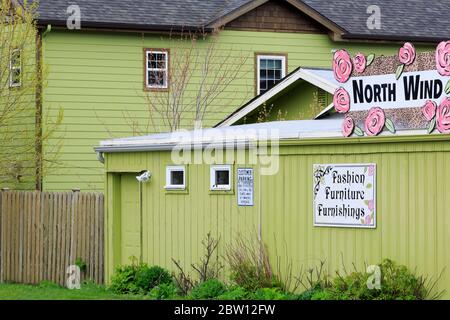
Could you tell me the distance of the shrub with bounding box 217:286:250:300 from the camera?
16.9 m

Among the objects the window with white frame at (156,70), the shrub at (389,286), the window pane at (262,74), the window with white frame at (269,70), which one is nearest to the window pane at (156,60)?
→ the window with white frame at (156,70)

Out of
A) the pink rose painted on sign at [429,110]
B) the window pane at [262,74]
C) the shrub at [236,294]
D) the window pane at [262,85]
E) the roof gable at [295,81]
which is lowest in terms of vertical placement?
the shrub at [236,294]

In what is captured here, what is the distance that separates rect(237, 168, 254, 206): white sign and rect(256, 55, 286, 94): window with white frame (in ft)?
39.8

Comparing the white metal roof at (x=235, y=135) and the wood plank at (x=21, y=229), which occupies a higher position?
the white metal roof at (x=235, y=135)

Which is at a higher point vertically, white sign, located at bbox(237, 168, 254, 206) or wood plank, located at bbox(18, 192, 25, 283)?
white sign, located at bbox(237, 168, 254, 206)

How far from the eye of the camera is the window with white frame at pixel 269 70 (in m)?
30.4

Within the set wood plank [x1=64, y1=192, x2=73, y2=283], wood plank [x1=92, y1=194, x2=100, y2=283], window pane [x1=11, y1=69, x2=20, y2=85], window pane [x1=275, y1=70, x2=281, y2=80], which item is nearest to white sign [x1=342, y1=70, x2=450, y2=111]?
wood plank [x1=92, y1=194, x2=100, y2=283]

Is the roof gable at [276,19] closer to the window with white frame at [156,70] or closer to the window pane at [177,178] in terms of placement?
the window with white frame at [156,70]

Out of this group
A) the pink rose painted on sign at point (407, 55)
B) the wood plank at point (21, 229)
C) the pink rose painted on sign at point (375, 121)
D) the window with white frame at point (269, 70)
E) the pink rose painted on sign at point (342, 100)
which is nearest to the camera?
the pink rose painted on sign at point (407, 55)

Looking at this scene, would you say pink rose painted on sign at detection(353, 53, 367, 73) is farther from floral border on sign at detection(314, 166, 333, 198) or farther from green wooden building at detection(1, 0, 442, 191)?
green wooden building at detection(1, 0, 442, 191)

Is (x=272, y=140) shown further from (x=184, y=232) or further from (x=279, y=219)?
(x=184, y=232)

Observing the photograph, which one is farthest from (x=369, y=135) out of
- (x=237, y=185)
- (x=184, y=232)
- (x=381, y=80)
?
(x=184, y=232)

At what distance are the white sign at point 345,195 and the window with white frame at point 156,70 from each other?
12954 mm

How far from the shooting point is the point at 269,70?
100 feet
